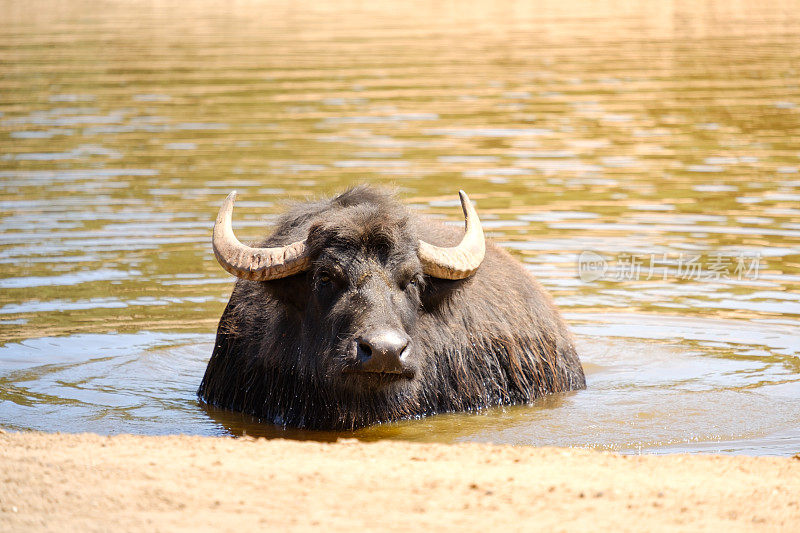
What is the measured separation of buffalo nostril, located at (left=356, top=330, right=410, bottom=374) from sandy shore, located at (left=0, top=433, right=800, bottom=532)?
0.59m

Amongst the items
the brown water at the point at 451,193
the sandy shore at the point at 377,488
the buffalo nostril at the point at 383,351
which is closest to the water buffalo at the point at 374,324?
the buffalo nostril at the point at 383,351

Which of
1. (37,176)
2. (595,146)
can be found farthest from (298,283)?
(595,146)

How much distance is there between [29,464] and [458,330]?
Result: 325 centimetres

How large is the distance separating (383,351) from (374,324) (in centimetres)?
23

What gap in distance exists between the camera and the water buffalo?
7367 millimetres

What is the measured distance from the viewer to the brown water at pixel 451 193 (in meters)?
8.66

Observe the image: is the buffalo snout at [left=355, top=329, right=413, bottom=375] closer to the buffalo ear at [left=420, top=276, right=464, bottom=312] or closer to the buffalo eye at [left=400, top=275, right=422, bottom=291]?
the buffalo eye at [left=400, top=275, right=422, bottom=291]

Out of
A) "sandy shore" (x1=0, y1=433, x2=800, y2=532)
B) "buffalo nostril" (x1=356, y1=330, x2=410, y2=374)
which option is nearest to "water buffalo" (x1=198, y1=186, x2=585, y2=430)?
"buffalo nostril" (x1=356, y1=330, x2=410, y2=374)

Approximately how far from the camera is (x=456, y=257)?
7777mm

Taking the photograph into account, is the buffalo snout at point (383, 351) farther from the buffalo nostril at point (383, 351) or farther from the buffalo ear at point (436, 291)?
the buffalo ear at point (436, 291)

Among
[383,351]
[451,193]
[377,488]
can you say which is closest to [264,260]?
[383,351]

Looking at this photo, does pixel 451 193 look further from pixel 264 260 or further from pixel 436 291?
pixel 264 260

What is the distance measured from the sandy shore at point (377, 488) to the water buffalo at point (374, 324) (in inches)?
36.9

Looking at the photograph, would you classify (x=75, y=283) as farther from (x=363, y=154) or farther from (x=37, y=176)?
(x=363, y=154)
